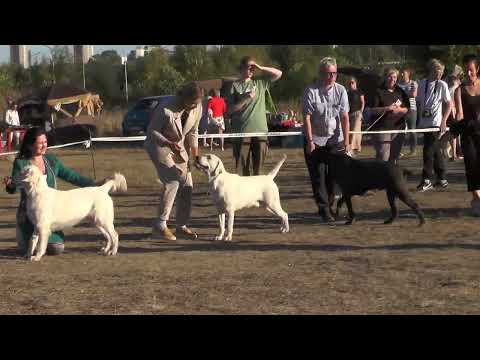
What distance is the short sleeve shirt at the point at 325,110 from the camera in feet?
30.5

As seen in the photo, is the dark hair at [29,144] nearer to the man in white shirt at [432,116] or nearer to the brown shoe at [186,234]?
the brown shoe at [186,234]

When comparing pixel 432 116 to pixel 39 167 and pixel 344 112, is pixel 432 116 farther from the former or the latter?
pixel 39 167

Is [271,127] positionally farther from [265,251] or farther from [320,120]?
[265,251]

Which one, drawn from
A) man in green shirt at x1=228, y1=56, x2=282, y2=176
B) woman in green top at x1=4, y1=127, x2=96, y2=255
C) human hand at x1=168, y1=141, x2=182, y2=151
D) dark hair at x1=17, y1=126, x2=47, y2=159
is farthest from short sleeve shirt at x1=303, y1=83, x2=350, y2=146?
dark hair at x1=17, y1=126, x2=47, y2=159

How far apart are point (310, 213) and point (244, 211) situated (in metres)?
0.82

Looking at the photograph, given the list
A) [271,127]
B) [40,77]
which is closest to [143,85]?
[40,77]

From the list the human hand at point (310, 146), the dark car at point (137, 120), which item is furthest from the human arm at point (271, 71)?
the dark car at point (137, 120)

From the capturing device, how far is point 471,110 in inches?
365

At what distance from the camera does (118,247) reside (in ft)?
26.6

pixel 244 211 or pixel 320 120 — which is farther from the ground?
pixel 320 120

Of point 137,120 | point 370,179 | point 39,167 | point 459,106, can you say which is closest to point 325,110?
point 370,179

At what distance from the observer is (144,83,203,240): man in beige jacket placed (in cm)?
824

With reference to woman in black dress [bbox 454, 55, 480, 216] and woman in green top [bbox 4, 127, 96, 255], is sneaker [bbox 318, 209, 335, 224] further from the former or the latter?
woman in green top [bbox 4, 127, 96, 255]

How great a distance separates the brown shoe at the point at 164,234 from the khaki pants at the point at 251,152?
7.98 ft
